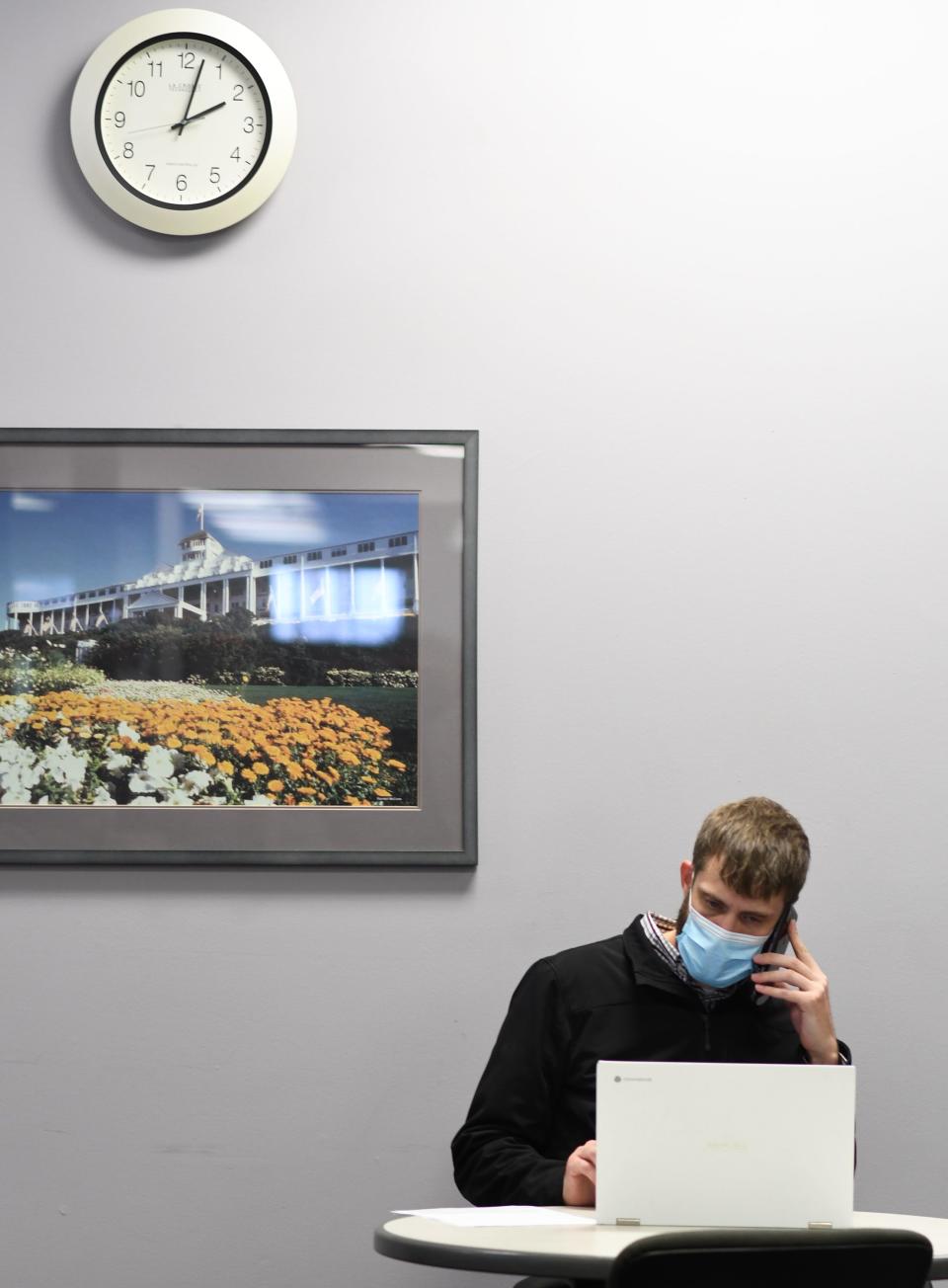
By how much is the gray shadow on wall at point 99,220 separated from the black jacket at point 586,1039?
145cm

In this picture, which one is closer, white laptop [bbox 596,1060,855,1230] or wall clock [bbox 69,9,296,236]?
white laptop [bbox 596,1060,855,1230]

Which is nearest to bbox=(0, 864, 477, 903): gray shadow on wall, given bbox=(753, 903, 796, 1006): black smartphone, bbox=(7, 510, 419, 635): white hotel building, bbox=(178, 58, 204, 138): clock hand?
bbox=(7, 510, 419, 635): white hotel building

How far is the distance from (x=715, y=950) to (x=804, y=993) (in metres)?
0.15

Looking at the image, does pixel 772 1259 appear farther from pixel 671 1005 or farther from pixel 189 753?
pixel 189 753

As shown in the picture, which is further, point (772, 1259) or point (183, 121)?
point (183, 121)

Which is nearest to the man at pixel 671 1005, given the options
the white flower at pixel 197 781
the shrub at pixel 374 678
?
the shrub at pixel 374 678

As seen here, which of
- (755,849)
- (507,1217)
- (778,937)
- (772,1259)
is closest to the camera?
(772,1259)

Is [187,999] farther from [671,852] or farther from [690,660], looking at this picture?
[690,660]

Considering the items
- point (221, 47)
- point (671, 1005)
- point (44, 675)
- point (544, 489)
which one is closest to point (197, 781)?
point (44, 675)

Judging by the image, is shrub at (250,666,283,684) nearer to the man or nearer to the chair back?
the man

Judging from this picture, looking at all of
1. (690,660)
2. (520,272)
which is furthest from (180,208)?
(690,660)

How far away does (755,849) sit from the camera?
183 cm

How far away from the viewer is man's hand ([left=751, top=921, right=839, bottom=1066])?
188cm

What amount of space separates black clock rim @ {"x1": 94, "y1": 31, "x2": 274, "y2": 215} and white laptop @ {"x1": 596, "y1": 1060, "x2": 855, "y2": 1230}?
1708 mm
